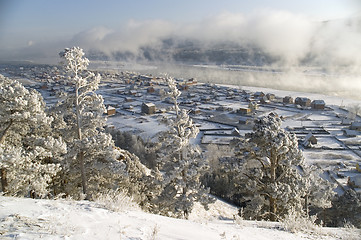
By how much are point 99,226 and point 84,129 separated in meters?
4.53

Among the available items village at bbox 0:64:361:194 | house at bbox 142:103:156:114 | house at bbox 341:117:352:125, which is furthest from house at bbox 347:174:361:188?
house at bbox 142:103:156:114

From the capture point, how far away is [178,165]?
8.40 m

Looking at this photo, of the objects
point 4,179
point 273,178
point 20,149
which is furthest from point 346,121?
point 4,179

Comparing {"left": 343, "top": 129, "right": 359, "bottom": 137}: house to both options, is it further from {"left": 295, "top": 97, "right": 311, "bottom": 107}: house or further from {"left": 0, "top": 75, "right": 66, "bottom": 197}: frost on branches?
{"left": 0, "top": 75, "right": 66, "bottom": 197}: frost on branches

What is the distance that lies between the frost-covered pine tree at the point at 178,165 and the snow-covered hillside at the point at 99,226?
3.74m

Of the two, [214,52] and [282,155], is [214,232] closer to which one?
[282,155]

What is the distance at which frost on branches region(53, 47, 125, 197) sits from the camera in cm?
707

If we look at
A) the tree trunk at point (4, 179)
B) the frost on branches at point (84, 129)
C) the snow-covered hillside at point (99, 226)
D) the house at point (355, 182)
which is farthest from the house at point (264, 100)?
the tree trunk at point (4, 179)

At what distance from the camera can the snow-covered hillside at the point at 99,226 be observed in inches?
120

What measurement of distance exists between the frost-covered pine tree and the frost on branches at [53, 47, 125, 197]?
165 centimetres

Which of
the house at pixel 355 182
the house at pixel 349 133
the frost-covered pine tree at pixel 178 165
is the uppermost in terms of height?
the frost-covered pine tree at pixel 178 165

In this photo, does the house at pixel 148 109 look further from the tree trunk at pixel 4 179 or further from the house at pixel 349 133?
the tree trunk at pixel 4 179

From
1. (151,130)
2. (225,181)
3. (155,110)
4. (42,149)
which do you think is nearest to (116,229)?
(42,149)

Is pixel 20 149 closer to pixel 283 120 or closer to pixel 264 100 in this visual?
pixel 283 120
